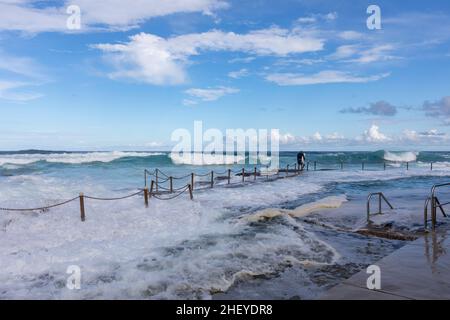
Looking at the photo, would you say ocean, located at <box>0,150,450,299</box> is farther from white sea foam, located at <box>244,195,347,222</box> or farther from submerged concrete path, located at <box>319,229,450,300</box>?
submerged concrete path, located at <box>319,229,450,300</box>

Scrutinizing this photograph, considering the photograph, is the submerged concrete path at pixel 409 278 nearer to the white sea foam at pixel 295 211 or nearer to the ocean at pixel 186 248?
the ocean at pixel 186 248

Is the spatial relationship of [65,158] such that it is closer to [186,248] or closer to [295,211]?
[295,211]

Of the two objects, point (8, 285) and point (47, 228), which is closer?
point (8, 285)

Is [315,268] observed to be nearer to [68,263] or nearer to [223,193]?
[68,263]

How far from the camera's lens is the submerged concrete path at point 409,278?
4.43 m

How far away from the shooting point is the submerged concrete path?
174 inches

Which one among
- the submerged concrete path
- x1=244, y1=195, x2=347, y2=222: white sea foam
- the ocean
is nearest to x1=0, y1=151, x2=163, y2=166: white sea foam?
the ocean

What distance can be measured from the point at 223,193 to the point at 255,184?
15.5ft

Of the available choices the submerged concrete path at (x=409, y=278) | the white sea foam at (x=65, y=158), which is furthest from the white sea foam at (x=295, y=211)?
the white sea foam at (x=65, y=158)

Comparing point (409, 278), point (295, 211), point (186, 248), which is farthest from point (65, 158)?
point (409, 278)

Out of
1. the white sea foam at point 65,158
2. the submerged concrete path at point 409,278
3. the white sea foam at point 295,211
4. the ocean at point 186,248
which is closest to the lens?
the submerged concrete path at point 409,278

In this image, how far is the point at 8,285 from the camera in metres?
6.35

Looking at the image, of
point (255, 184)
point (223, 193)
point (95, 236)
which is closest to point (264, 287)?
→ point (95, 236)
